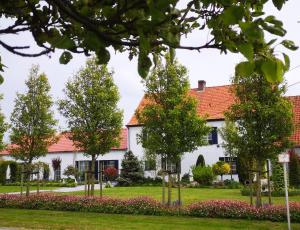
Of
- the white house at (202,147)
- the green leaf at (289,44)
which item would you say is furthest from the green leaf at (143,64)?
the white house at (202,147)

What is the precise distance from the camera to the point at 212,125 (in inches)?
1309

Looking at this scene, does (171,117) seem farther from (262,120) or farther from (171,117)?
(262,120)

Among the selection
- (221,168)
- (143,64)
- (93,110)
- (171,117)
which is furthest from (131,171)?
(143,64)

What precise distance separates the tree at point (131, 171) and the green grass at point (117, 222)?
1776 cm

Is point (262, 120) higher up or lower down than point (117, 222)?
higher up

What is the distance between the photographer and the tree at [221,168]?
3022 centimetres

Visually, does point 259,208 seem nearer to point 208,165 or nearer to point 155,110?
point 155,110

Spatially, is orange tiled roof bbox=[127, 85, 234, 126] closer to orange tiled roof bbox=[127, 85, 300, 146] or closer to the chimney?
orange tiled roof bbox=[127, 85, 300, 146]

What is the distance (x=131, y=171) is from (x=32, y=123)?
1440 centimetres

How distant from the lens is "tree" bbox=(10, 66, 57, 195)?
19656mm

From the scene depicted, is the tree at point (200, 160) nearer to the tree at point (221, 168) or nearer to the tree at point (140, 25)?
the tree at point (221, 168)

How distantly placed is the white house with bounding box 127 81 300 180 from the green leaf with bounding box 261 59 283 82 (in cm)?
2873

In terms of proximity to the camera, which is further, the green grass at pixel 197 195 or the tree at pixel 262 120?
the green grass at pixel 197 195

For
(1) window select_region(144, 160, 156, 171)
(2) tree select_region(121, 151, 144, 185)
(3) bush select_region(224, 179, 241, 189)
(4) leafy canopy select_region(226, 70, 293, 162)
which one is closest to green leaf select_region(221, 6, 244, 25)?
(4) leafy canopy select_region(226, 70, 293, 162)
